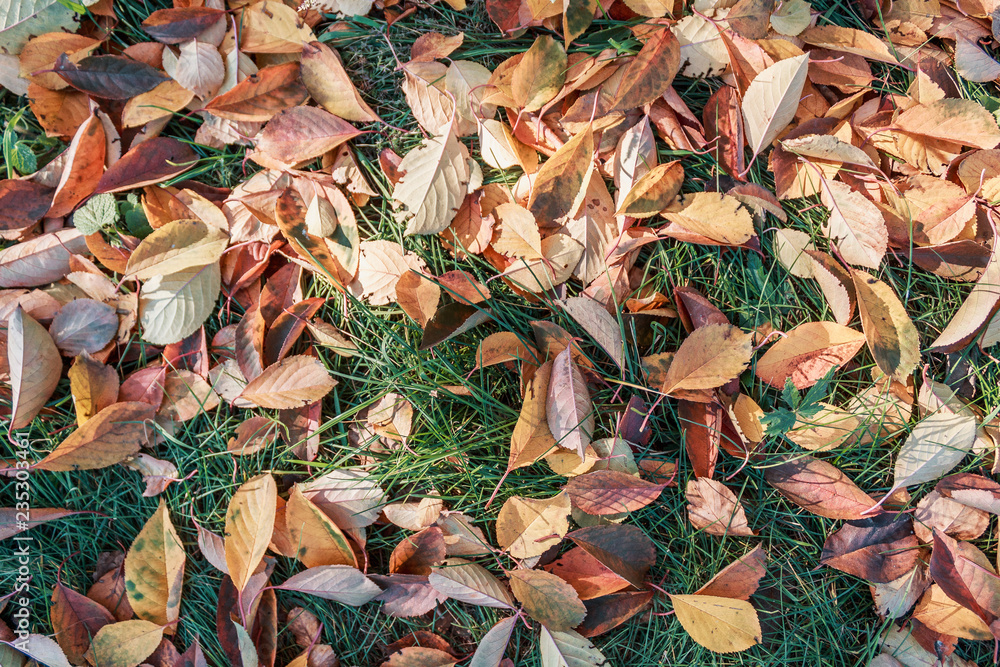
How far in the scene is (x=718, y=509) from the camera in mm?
1339

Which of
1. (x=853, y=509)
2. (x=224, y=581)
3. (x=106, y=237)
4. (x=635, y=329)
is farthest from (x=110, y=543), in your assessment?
(x=853, y=509)

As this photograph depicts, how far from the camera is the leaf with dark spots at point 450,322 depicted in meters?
1.29

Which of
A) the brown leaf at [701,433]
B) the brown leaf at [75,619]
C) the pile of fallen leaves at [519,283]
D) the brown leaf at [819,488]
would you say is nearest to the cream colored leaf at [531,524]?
the pile of fallen leaves at [519,283]

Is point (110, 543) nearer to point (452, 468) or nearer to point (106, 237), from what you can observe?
point (106, 237)

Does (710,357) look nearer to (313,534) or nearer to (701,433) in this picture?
(701,433)

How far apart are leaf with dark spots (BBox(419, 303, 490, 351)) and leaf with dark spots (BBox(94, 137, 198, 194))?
78cm

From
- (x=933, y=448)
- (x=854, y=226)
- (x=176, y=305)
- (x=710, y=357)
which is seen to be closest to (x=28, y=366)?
(x=176, y=305)

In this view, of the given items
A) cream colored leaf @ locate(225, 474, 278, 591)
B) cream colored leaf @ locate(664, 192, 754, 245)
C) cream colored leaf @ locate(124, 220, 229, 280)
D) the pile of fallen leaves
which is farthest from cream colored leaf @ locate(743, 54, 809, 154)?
cream colored leaf @ locate(225, 474, 278, 591)

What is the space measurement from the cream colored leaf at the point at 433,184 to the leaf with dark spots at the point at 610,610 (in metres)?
0.95

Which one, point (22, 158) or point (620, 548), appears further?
point (22, 158)

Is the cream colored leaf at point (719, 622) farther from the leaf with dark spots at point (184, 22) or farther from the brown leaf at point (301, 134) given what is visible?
the leaf with dark spots at point (184, 22)

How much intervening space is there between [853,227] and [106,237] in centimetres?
185

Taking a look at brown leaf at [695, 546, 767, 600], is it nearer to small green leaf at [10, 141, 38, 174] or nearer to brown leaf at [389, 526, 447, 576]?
brown leaf at [389, 526, 447, 576]

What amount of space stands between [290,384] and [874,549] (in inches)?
56.1
